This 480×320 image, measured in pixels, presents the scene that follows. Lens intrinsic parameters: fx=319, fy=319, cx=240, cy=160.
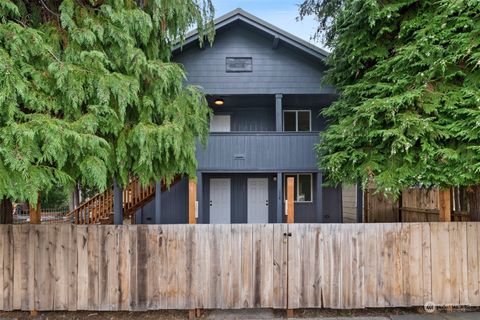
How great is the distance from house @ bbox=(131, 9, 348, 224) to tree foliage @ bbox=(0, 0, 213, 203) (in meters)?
4.93

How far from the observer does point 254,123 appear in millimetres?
11656

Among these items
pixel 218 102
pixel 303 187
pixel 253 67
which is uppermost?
pixel 253 67

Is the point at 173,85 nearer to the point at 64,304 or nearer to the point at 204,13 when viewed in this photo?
the point at 204,13

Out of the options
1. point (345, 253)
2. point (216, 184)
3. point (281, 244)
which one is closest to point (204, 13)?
point (281, 244)

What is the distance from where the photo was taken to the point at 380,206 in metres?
9.70

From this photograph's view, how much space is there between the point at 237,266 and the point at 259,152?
5081 mm

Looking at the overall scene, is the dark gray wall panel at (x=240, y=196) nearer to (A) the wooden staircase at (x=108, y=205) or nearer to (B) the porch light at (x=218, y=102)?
(A) the wooden staircase at (x=108, y=205)

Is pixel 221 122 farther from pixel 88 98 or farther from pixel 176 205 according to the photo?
pixel 88 98

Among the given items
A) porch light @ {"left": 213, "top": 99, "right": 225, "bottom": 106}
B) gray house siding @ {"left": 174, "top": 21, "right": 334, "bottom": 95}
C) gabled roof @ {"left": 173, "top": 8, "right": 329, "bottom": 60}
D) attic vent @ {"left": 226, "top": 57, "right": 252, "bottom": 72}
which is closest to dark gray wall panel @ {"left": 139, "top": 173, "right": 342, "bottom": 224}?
porch light @ {"left": 213, "top": 99, "right": 225, "bottom": 106}

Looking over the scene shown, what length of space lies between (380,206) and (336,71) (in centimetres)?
483

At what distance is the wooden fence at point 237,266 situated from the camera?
15.2 feet

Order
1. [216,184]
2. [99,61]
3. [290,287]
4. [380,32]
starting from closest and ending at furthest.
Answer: [99,61] → [290,287] → [380,32] → [216,184]

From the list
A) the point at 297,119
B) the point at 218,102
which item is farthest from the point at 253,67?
the point at 297,119

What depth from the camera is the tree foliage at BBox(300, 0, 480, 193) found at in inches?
187
